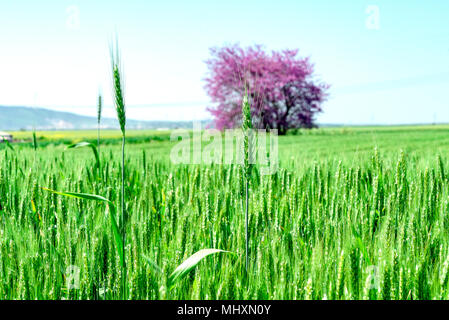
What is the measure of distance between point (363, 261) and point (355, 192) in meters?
0.84

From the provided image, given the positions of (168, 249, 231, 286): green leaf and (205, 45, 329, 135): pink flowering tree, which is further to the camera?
(205, 45, 329, 135): pink flowering tree

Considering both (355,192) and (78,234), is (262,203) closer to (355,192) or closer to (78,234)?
(355,192)

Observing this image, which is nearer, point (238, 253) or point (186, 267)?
point (186, 267)

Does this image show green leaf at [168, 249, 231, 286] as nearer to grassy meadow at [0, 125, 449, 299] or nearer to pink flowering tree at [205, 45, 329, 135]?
grassy meadow at [0, 125, 449, 299]

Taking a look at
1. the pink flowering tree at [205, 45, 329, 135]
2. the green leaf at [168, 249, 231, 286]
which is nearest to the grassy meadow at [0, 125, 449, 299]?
the green leaf at [168, 249, 231, 286]

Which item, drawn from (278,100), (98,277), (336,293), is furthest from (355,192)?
(278,100)

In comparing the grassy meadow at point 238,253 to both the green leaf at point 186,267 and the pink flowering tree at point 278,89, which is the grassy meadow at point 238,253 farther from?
the pink flowering tree at point 278,89

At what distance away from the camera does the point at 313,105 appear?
39.0 meters

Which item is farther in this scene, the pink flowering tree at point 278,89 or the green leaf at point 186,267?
the pink flowering tree at point 278,89

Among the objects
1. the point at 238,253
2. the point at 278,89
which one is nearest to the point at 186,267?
the point at 238,253

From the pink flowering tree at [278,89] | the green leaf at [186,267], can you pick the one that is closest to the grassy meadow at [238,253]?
the green leaf at [186,267]

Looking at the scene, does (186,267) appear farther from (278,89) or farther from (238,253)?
(278,89)

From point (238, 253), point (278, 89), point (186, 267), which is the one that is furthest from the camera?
Answer: point (278, 89)

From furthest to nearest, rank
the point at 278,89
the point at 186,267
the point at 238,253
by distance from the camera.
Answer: the point at 278,89, the point at 238,253, the point at 186,267
